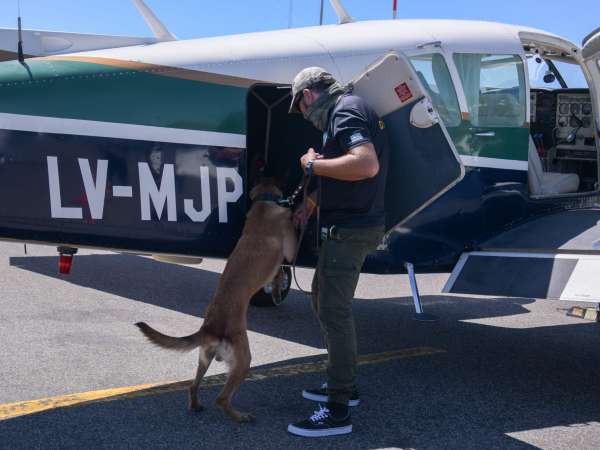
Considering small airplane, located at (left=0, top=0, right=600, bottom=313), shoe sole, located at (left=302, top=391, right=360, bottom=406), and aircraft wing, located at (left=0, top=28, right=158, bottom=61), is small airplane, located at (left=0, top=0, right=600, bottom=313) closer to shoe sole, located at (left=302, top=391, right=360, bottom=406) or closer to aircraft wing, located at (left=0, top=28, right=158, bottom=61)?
aircraft wing, located at (left=0, top=28, right=158, bottom=61)

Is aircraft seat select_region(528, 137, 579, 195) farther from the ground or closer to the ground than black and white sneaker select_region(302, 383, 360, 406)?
farther from the ground

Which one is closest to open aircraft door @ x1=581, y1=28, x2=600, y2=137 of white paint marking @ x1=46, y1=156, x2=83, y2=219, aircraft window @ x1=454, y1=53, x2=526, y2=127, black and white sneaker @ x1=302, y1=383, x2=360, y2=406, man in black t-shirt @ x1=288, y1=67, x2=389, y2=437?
aircraft window @ x1=454, y1=53, x2=526, y2=127

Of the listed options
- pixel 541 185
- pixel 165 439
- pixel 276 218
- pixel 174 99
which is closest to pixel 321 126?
pixel 276 218

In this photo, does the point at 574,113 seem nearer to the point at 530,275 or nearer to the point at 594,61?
the point at 594,61

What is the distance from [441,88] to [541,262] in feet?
4.94

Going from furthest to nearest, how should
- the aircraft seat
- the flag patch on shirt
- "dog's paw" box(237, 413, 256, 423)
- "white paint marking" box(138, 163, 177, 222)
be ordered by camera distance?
the aircraft seat
"white paint marking" box(138, 163, 177, 222)
"dog's paw" box(237, 413, 256, 423)
the flag patch on shirt

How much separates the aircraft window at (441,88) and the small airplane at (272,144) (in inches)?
0.6

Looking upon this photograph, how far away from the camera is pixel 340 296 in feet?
13.7

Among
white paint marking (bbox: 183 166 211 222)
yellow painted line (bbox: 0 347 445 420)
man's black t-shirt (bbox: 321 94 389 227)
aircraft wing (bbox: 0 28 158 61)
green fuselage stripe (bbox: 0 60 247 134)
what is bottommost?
yellow painted line (bbox: 0 347 445 420)

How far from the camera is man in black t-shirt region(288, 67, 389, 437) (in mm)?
4168

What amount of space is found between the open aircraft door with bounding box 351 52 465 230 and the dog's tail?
1544 millimetres

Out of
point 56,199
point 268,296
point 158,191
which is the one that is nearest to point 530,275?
point 158,191

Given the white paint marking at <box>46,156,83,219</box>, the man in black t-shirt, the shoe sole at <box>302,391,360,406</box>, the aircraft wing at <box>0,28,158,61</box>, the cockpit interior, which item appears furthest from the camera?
the cockpit interior

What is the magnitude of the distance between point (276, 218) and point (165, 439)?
146 cm
